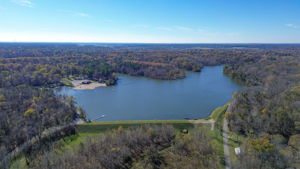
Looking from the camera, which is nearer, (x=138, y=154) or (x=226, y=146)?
(x=138, y=154)

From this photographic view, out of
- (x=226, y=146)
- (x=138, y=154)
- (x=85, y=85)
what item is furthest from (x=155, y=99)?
(x=85, y=85)

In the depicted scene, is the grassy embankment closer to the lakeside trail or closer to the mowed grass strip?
the mowed grass strip

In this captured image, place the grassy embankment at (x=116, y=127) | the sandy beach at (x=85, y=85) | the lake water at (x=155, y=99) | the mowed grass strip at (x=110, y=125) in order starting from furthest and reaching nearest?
the sandy beach at (x=85, y=85) < the lake water at (x=155, y=99) < the mowed grass strip at (x=110, y=125) < the grassy embankment at (x=116, y=127)

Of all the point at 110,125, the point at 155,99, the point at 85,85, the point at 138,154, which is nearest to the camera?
the point at 138,154

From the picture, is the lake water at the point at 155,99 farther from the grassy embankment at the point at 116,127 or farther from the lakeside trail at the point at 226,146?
the lakeside trail at the point at 226,146

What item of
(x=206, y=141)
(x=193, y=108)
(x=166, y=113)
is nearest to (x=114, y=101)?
(x=166, y=113)

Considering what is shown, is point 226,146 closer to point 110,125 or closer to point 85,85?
point 110,125

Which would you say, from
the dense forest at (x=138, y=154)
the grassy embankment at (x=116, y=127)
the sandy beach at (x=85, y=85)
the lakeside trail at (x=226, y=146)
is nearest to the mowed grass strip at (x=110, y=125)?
the grassy embankment at (x=116, y=127)

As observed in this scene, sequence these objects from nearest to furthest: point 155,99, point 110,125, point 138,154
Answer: point 138,154
point 110,125
point 155,99

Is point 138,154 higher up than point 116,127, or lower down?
higher up
